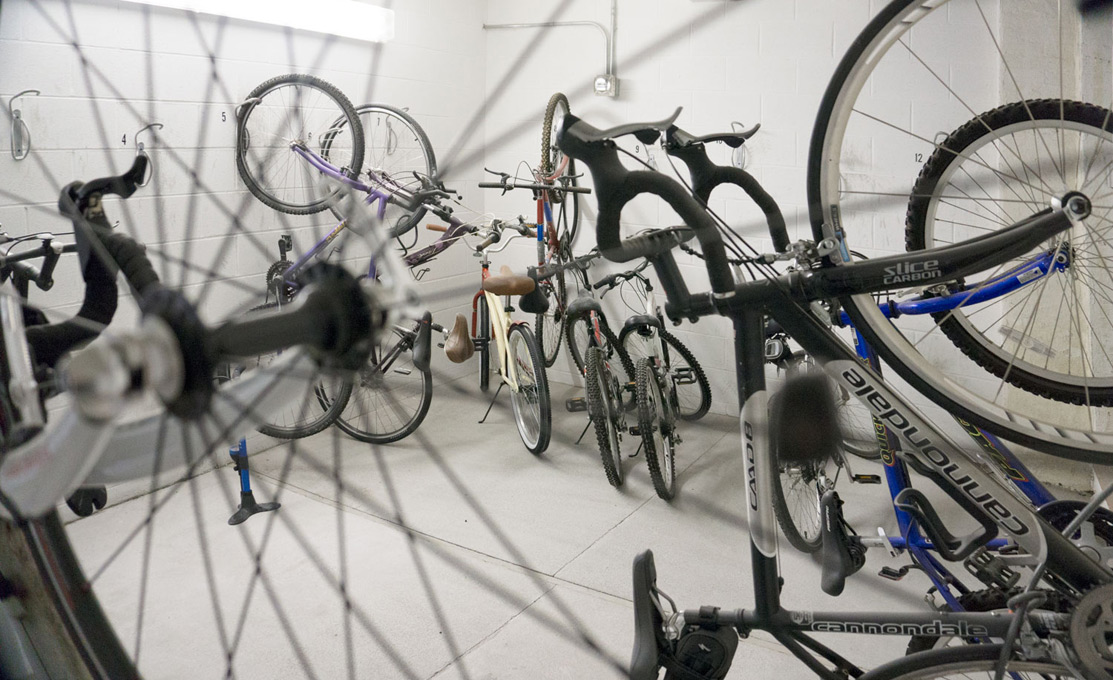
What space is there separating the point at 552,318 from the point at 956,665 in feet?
7.33

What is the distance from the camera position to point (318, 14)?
21.2 inches

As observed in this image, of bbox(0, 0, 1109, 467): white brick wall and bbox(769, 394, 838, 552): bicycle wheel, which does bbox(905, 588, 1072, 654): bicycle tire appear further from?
bbox(0, 0, 1109, 467): white brick wall

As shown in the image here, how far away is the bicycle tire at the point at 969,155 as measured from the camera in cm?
95

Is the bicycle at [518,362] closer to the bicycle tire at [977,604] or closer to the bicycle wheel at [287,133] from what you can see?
the bicycle wheel at [287,133]

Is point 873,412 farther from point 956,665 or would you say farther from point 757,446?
point 956,665

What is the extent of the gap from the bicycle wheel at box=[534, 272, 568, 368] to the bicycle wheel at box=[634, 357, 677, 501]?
355mm

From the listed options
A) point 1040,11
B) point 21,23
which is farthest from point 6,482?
point 1040,11

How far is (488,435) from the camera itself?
258cm

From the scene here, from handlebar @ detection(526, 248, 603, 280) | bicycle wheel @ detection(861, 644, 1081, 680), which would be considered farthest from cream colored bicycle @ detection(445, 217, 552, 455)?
bicycle wheel @ detection(861, 644, 1081, 680)

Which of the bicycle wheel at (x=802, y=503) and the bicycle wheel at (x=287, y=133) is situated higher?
the bicycle wheel at (x=287, y=133)

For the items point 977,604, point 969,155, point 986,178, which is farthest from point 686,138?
point 986,178

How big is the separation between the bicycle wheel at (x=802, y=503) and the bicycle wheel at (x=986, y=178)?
35 cm

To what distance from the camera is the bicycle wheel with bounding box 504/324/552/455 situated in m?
2.34

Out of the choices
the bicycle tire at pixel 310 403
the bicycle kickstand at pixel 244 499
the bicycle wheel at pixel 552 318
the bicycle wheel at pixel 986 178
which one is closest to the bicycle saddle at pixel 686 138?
the bicycle wheel at pixel 986 178
